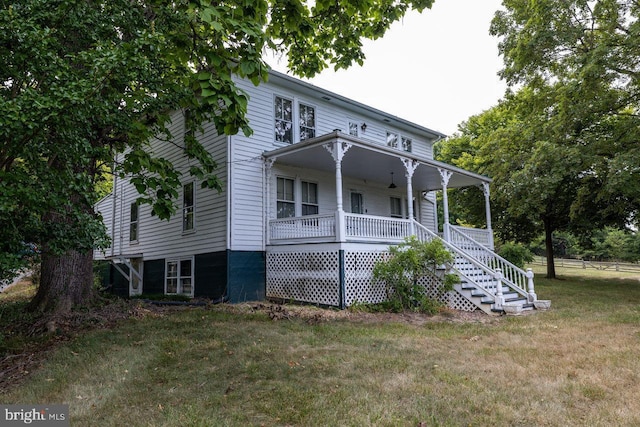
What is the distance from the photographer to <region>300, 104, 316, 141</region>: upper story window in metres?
12.9

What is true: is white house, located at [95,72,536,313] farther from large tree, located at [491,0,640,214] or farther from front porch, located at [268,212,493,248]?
large tree, located at [491,0,640,214]

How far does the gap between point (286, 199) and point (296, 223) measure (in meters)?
1.52

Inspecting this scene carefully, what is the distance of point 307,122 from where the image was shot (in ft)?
43.0

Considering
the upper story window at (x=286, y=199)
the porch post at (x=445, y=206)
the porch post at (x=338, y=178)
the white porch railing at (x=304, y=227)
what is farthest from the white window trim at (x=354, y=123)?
the white porch railing at (x=304, y=227)

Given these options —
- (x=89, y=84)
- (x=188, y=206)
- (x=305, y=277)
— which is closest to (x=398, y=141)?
(x=305, y=277)

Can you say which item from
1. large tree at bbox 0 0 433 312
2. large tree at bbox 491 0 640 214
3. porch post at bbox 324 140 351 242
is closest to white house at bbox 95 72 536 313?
porch post at bbox 324 140 351 242

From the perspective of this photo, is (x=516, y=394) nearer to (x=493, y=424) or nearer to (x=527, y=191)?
(x=493, y=424)

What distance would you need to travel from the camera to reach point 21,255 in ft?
18.0

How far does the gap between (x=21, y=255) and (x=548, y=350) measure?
7.59m

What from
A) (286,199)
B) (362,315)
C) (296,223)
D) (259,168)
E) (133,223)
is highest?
(259,168)

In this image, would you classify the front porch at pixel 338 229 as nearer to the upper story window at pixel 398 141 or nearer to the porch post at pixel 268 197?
the porch post at pixel 268 197

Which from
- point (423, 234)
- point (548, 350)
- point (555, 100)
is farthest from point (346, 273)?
point (555, 100)

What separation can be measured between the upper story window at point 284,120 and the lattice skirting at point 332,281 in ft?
12.3

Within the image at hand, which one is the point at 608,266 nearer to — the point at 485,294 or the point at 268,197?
the point at 485,294
